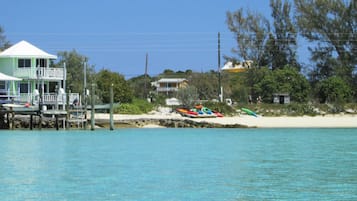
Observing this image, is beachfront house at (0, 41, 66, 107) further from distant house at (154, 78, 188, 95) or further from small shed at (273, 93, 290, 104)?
distant house at (154, 78, 188, 95)

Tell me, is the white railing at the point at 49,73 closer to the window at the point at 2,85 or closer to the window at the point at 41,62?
the window at the point at 41,62

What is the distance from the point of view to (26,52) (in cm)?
5625

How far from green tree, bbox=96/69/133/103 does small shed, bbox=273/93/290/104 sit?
11836 mm

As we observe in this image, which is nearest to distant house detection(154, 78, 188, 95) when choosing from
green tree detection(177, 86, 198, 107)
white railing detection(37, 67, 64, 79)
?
green tree detection(177, 86, 198, 107)

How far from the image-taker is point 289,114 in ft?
196

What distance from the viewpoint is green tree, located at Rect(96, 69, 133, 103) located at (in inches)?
2429

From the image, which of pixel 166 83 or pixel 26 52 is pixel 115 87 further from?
pixel 166 83

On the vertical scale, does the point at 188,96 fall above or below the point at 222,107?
above

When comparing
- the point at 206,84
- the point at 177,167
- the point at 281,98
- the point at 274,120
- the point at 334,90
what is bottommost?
the point at 177,167

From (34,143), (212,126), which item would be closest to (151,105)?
(212,126)

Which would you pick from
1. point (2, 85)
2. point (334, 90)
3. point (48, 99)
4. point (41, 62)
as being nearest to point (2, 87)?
point (2, 85)

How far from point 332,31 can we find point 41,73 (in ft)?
86.8

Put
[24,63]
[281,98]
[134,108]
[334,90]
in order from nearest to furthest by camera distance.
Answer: [24,63], [134,108], [334,90], [281,98]

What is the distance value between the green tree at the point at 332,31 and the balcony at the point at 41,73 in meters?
23.1
